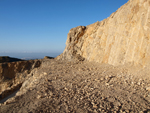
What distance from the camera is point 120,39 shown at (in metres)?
8.70

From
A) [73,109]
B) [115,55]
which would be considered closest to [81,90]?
[73,109]

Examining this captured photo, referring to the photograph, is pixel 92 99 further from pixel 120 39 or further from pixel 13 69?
pixel 13 69

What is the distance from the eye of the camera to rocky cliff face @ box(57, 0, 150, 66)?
6.55 meters

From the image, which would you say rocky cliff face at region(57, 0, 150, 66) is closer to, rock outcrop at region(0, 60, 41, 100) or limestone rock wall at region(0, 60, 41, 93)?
rock outcrop at region(0, 60, 41, 100)

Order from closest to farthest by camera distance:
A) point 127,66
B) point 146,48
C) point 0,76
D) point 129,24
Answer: point 146,48 → point 127,66 → point 129,24 → point 0,76

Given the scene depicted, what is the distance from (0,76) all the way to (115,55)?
21.6 metres

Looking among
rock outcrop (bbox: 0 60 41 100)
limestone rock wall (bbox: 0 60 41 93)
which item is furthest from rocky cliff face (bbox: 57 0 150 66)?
limestone rock wall (bbox: 0 60 41 93)

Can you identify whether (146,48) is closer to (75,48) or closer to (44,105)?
(44,105)

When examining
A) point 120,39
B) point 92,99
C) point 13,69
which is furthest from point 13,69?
point 92,99

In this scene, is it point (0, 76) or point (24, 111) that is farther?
point (0, 76)

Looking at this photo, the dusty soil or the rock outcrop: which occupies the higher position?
the dusty soil

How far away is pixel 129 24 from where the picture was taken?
8.08 m

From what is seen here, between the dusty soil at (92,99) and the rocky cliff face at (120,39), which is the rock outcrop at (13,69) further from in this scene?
the dusty soil at (92,99)

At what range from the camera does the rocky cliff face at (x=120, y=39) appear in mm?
6551
